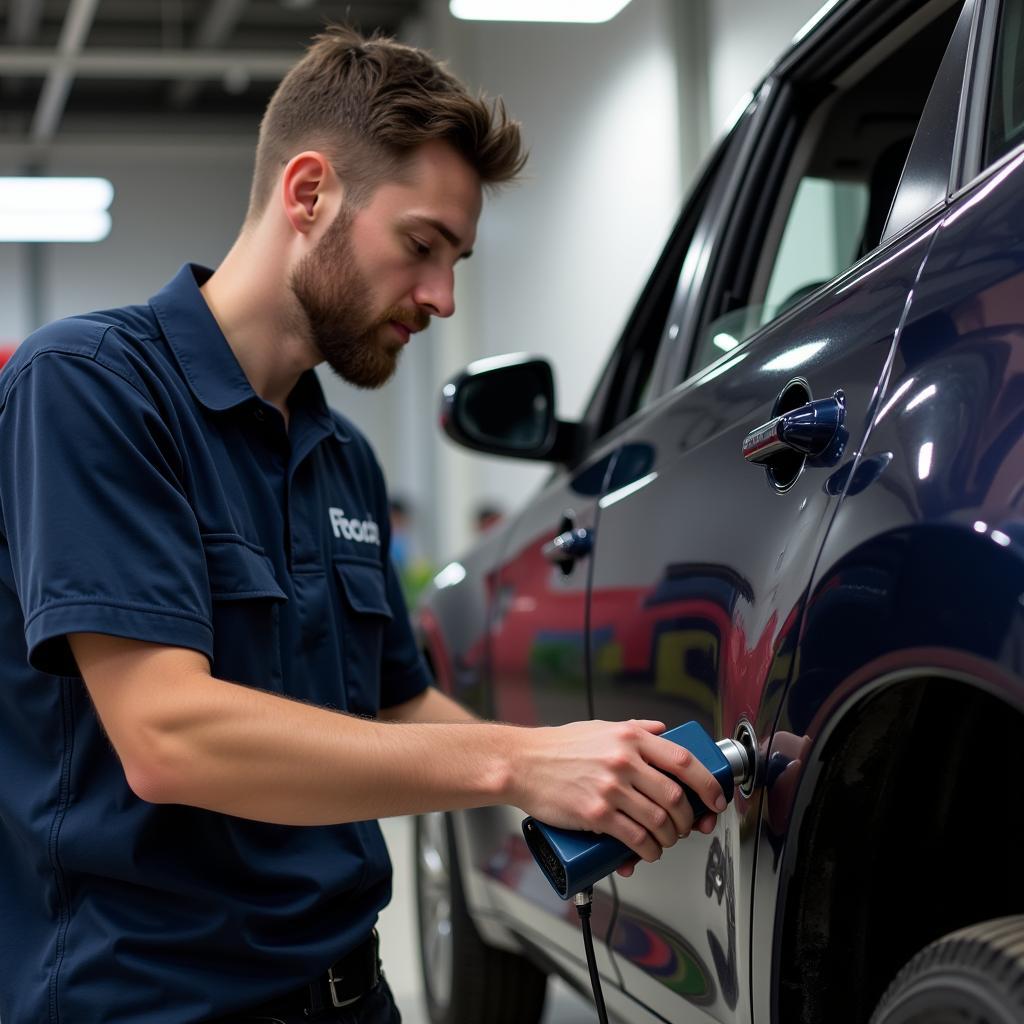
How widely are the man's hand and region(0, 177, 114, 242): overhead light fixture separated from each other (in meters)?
7.46

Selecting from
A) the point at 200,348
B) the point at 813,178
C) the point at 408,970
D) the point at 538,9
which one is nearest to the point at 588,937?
the point at 200,348

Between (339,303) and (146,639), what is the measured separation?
51cm

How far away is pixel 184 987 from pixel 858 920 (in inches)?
25.0

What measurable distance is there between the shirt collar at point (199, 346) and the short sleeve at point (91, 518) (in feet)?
0.50

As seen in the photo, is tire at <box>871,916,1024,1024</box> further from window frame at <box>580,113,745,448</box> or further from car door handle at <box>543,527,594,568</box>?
window frame at <box>580,113,745,448</box>

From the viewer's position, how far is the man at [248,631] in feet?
4.09

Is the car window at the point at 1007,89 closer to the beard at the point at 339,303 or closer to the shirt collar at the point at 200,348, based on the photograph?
the beard at the point at 339,303

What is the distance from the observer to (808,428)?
1.19m

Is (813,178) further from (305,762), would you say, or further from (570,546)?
(305,762)

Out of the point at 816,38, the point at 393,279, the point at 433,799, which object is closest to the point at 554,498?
the point at 393,279

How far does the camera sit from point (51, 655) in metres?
1.27

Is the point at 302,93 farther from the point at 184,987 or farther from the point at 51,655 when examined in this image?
the point at 184,987

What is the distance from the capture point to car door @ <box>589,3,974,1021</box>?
1.22 meters

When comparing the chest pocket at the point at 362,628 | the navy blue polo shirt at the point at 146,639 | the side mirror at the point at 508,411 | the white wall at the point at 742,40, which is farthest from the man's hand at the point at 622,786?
the white wall at the point at 742,40
